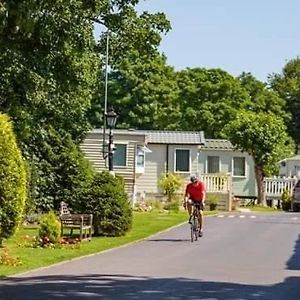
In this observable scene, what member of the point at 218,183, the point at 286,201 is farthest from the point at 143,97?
the point at 286,201

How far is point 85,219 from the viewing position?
2419cm

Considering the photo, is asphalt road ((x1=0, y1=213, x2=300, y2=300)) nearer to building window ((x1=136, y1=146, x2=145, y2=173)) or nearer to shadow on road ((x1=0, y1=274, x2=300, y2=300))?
shadow on road ((x1=0, y1=274, x2=300, y2=300))

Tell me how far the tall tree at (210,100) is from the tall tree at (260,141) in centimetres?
1404

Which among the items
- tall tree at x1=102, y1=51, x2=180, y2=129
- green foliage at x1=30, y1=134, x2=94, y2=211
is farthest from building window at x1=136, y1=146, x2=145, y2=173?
tall tree at x1=102, y1=51, x2=180, y2=129

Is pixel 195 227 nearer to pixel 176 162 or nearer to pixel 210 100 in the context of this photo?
pixel 176 162

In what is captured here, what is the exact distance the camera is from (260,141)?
54062mm

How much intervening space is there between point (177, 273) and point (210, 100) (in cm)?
5704

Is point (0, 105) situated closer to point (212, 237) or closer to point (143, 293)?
point (212, 237)

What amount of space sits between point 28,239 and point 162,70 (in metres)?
49.6

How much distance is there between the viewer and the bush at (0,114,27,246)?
1791 cm

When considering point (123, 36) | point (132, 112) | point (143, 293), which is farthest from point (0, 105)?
point (132, 112)

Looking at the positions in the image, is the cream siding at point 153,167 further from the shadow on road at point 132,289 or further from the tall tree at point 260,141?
the shadow on road at point 132,289

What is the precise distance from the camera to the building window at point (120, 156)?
4981 cm

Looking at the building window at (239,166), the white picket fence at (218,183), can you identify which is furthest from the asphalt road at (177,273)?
the building window at (239,166)
